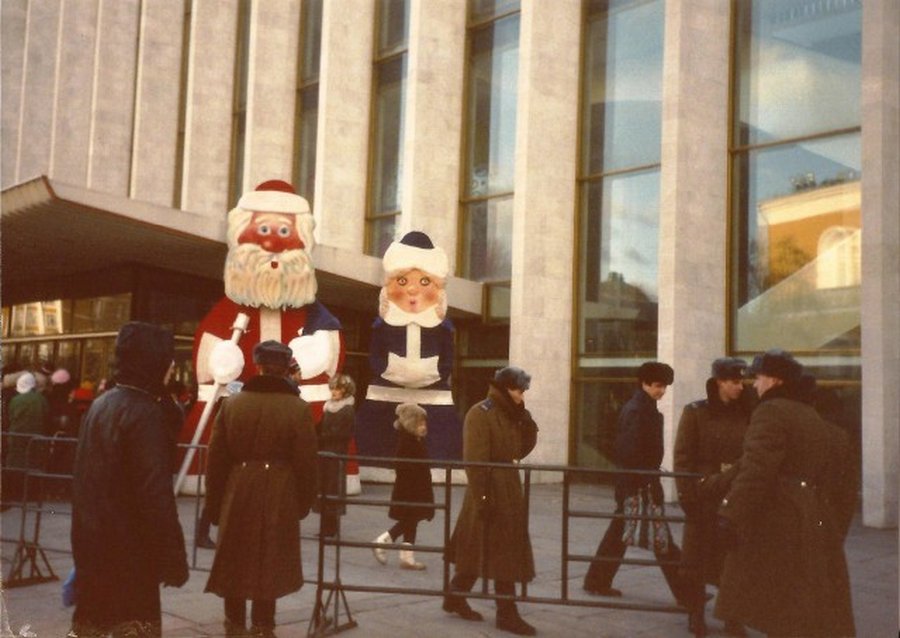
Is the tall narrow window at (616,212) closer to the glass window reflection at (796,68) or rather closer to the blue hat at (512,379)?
the glass window reflection at (796,68)

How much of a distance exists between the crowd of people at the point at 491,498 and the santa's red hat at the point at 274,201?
18.2 feet

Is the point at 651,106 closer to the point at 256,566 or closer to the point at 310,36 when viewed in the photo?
the point at 310,36

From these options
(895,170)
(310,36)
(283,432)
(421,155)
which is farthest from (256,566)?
(310,36)

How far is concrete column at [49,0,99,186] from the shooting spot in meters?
25.1

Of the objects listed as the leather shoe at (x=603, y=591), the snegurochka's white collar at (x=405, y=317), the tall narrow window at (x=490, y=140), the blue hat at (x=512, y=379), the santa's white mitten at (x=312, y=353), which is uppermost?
the tall narrow window at (x=490, y=140)

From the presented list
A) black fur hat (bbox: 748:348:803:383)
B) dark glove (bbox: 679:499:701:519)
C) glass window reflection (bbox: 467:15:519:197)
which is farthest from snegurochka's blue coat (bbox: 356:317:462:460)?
black fur hat (bbox: 748:348:803:383)

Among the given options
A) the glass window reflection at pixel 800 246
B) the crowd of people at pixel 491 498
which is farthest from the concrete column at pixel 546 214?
the crowd of people at pixel 491 498

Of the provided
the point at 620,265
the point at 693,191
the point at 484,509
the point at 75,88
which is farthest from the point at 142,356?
the point at 75,88

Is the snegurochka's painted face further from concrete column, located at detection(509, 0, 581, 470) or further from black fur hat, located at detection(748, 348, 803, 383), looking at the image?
black fur hat, located at detection(748, 348, 803, 383)

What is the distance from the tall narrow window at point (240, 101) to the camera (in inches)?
894

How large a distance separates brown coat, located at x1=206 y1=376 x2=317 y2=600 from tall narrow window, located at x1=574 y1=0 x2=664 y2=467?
10392 mm

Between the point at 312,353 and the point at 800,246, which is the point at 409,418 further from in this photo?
the point at 800,246

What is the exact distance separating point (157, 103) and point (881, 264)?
18.9 m

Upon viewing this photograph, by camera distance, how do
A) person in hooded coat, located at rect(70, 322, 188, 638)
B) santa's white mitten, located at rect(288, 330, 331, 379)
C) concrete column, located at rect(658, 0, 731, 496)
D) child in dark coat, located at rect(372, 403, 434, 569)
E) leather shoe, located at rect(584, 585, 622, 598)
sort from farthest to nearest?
1. concrete column, located at rect(658, 0, 731, 496)
2. santa's white mitten, located at rect(288, 330, 331, 379)
3. child in dark coat, located at rect(372, 403, 434, 569)
4. leather shoe, located at rect(584, 585, 622, 598)
5. person in hooded coat, located at rect(70, 322, 188, 638)
